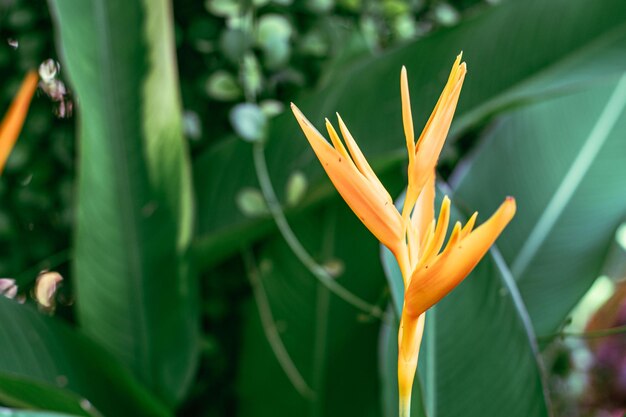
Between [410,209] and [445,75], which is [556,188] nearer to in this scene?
[445,75]

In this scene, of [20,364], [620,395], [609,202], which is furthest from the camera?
[620,395]

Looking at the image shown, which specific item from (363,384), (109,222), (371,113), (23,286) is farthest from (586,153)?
(23,286)

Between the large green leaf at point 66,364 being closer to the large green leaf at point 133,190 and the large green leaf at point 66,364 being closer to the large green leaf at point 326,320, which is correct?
the large green leaf at point 133,190

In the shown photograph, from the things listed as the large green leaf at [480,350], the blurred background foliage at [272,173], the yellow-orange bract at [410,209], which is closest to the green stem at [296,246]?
the blurred background foliage at [272,173]

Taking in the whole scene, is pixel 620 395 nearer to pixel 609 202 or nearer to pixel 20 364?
pixel 609 202

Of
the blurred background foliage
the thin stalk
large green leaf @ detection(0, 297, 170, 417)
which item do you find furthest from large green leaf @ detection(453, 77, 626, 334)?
large green leaf @ detection(0, 297, 170, 417)

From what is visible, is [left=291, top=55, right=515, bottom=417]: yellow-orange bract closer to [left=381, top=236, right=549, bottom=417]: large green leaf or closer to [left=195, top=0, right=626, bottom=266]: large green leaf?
[left=381, top=236, right=549, bottom=417]: large green leaf
